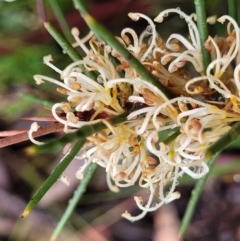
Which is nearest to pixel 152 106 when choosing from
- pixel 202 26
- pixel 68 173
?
pixel 202 26

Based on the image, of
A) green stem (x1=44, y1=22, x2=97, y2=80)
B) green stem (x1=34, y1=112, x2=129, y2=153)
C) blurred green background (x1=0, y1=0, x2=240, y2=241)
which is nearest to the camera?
green stem (x1=34, y1=112, x2=129, y2=153)

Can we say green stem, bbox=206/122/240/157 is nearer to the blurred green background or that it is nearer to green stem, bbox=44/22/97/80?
green stem, bbox=44/22/97/80

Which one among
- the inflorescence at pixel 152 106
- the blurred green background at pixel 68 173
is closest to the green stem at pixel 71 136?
the inflorescence at pixel 152 106

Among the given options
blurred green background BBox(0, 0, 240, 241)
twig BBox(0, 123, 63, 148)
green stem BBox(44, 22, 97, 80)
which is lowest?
blurred green background BBox(0, 0, 240, 241)

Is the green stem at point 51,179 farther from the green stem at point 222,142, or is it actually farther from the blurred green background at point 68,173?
the blurred green background at point 68,173

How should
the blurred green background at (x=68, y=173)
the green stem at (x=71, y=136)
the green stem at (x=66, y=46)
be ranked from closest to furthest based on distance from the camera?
the green stem at (x=71, y=136), the green stem at (x=66, y=46), the blurred green background at (x=68, y=173)

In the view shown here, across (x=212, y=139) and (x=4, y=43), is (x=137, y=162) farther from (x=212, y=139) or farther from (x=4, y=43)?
(x=4, y=43)

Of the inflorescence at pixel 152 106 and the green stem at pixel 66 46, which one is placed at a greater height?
the green stem at pixel 66 46

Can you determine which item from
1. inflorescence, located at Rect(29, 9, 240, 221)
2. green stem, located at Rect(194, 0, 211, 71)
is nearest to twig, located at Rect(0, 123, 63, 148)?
inflorescence, located at Rect(29, 9, 240, 221)
